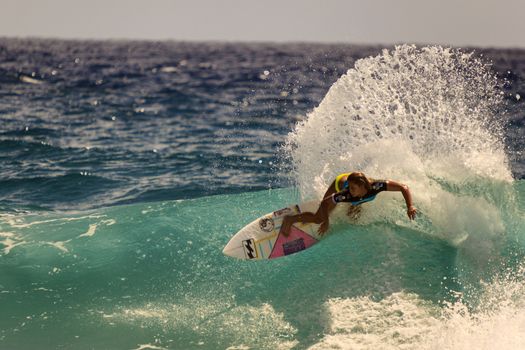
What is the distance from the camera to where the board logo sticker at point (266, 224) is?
9.57 meters

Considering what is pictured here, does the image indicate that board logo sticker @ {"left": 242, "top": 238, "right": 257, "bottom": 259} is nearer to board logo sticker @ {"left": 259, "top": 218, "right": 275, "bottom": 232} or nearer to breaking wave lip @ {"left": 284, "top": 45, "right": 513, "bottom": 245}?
board logo sticker @ {"left": 259, "top": 218, "right": 275, "bottom": 232}

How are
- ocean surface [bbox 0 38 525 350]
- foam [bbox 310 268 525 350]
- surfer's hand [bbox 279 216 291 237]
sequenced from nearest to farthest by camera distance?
foam [bbox 310 268 525 350] < ocean surface [bbox 0 38 525 350] < surfer's hand [bbox 279 216 291 237]

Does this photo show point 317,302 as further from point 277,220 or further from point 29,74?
point 29,74

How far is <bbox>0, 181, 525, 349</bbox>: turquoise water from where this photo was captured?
7.84 meters

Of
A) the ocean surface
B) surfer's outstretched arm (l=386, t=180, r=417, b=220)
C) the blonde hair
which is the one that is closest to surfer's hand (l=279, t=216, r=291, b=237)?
the ocean surface

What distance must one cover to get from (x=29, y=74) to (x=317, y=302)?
41.4 metres

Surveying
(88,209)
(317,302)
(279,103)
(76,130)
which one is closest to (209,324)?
(317,302)

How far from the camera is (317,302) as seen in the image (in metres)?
8.41

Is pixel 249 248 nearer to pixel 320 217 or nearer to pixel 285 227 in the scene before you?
pixel 285 227

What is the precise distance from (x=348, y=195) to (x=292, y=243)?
1.17m

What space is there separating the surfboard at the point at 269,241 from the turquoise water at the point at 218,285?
0.63 feet

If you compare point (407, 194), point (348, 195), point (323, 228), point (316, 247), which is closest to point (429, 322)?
point (407, 194)

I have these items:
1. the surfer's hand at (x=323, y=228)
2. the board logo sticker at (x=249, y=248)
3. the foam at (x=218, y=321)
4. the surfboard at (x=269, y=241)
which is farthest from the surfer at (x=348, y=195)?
the foam at (x=218, y=321)

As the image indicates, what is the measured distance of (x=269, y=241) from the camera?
374 inches
